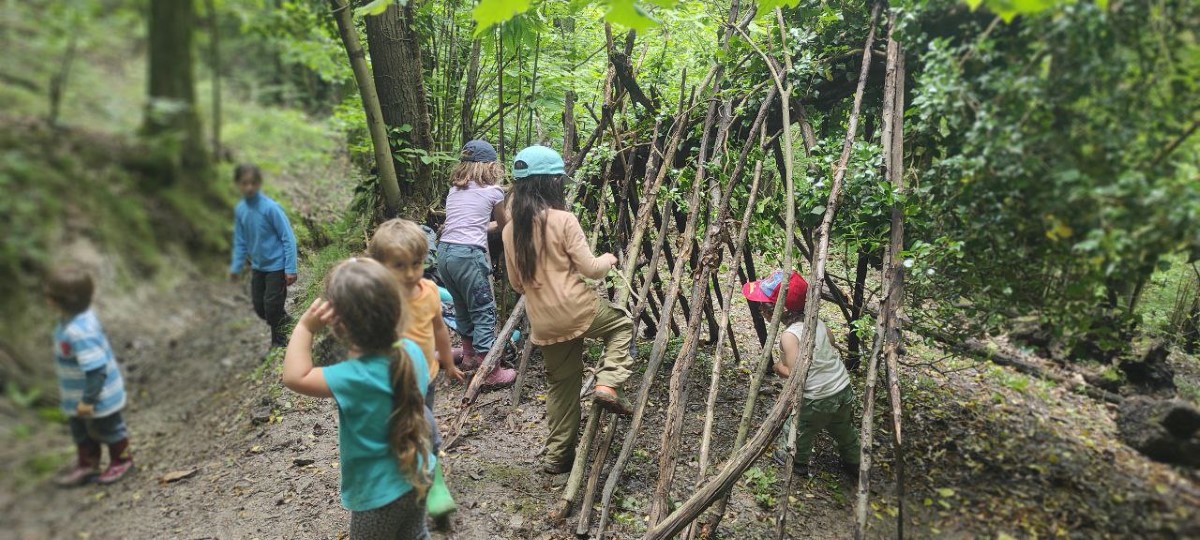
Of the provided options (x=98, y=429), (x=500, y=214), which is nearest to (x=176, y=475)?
(x=98, y=429)

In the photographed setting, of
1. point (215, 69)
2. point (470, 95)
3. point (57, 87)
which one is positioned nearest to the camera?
point (57, 87)

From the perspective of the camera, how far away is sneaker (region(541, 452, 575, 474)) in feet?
12.5

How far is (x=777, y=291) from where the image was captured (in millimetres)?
3711

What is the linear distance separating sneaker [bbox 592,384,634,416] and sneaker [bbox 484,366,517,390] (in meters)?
1.50

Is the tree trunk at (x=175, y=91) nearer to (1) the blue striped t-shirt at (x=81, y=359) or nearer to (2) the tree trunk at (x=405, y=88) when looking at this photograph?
(1) the blue striped t-shirt at (x=81, y=359)

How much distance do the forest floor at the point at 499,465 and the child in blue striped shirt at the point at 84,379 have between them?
0.12ft

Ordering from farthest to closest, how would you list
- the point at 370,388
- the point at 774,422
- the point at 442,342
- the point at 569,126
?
the point at 569,126, the point at 442,342, the point at 774,422, the point at 370,388

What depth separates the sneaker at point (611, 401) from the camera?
3281 millimetres

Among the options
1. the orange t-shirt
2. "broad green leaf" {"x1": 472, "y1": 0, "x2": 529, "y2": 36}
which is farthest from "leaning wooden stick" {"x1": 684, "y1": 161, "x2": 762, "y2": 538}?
"broad green leaf" {"x1": 472, "y1": 0, "x2": 529, "y2": 36}

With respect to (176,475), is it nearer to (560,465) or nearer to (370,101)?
(560,465)

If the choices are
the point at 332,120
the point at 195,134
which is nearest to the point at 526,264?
the point at 332,120

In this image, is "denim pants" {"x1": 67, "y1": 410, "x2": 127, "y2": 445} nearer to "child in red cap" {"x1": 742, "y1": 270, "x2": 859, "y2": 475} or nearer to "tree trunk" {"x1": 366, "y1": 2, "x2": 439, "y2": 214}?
"child in red cap" {"x1": 742, "y1": 270, "x2": 859, "y2": 475}

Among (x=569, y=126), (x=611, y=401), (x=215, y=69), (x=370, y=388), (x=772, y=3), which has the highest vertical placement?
Result: (x=772, y=3)

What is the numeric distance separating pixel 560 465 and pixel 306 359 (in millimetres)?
1967
